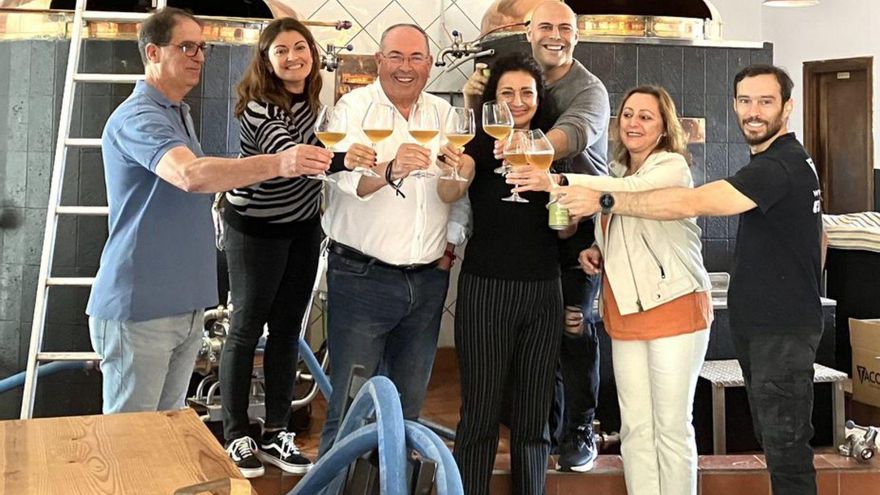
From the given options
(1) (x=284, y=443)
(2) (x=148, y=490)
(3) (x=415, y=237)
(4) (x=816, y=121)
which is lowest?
(1) (x=284, y=443)

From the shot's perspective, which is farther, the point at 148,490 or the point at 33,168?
the point at 33,168

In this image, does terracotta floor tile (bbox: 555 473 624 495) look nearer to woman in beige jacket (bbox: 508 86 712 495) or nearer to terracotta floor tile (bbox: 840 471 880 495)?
woman in beige jacket (bbox: 508 86 712 495)

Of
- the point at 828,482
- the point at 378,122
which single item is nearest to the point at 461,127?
the point at 378,122

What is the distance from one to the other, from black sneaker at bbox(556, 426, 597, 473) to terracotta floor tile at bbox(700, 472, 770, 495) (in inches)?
15.6

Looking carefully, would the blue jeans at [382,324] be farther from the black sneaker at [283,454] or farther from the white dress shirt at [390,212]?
the black sneaker at [283,454]

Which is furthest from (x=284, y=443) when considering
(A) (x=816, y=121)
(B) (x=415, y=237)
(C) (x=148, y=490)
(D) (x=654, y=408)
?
(A) (x=816, y=121)

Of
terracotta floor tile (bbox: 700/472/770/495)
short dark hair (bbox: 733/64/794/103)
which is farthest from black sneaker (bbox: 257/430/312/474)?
short dark hair (bbox: 733/64/794/103)

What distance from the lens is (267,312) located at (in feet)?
9.11

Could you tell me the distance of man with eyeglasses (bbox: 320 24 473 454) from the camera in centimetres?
248

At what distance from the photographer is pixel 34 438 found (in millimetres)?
1576

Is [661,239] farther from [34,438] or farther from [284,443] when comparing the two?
[34,438]

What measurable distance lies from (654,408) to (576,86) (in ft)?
3.06

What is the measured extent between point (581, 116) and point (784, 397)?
0.92 m

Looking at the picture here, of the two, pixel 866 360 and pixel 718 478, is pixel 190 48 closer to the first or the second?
pixel 718 478
